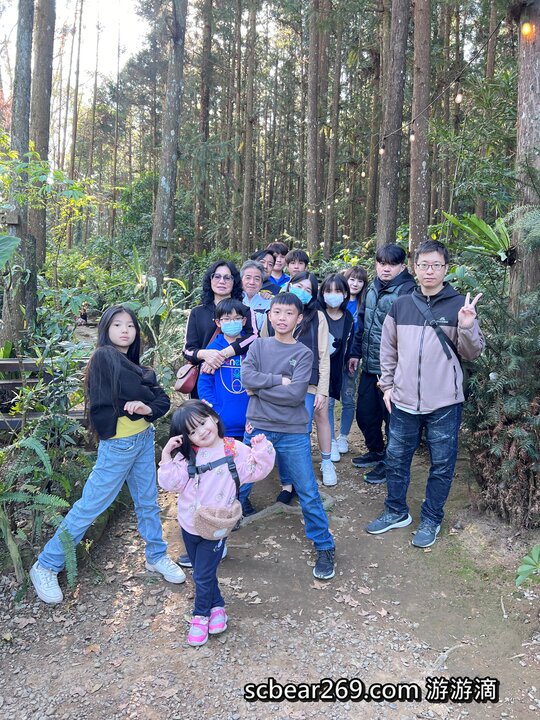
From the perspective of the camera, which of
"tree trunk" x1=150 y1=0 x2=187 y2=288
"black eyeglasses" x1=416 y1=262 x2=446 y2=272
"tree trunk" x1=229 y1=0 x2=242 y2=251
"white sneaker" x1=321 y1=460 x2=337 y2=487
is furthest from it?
"tree trunk" x1=229 y1=0 x2=242 y2=251

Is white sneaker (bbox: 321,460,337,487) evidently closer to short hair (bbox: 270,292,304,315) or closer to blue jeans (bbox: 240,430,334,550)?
blue jeans (bbox: 240,430,334,550)

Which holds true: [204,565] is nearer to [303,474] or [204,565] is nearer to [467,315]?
[303,474]

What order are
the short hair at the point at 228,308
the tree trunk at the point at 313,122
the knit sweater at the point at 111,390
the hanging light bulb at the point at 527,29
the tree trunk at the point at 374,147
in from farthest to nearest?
the tree trunk at the point at 374,147 → the tree trunk at the point at 313,122 → the hanging light bulb at the point at 527,29 → the short hair at the point at 228,308 → the knit sweater at the point at 111,390

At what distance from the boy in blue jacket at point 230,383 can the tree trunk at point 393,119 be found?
5.42 m

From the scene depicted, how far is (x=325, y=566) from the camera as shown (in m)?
3.38

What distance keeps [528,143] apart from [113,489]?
376 cm

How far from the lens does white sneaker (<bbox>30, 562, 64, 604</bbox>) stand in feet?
9.86

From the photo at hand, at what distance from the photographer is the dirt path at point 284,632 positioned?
242 cm

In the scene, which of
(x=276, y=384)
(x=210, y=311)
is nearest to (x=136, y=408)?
(x=276, y=384)

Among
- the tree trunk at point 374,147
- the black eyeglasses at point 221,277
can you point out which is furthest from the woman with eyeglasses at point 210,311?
the tree trunk at point 374,147

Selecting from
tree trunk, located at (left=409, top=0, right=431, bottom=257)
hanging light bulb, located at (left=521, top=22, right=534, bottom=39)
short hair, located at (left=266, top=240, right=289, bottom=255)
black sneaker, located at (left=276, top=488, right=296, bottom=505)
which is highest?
tree trunk, located at (left=409, top=0, right=431, bottom=257)

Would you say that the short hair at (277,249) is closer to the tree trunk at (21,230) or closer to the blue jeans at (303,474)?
the tree trunk at (21,230)

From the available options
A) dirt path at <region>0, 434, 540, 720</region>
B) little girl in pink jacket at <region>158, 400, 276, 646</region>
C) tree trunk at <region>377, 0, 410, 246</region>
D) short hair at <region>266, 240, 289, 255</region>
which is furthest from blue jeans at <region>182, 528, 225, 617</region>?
tree trunk at <region>377, 0, 410, 246</region>

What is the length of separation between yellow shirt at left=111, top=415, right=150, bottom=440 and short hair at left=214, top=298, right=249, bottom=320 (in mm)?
992
